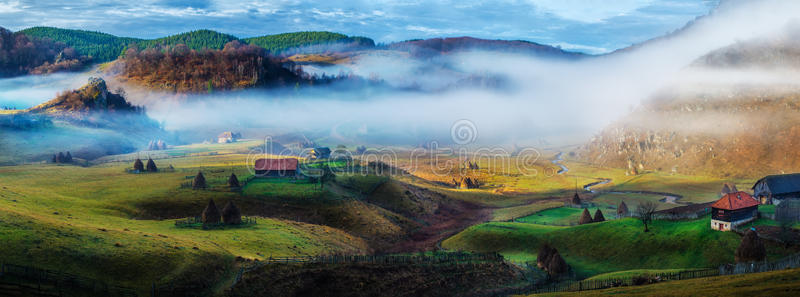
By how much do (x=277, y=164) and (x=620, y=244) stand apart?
76247mm

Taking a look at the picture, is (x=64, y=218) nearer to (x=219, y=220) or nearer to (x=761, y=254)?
(x=219, y=220)

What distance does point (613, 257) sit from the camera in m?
69.1

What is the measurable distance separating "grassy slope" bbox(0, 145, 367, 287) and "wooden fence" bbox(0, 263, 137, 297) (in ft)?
5.73

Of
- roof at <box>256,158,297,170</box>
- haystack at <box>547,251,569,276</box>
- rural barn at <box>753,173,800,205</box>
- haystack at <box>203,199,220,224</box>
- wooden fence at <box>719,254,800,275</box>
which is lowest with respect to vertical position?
haystack at <box>547,251,569,276</box>

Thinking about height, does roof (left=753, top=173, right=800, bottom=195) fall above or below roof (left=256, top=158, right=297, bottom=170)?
above

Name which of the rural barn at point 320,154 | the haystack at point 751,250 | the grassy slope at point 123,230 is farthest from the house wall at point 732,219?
the rural barn at point 320,154

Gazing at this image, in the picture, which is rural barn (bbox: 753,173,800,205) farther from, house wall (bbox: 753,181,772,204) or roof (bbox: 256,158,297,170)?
roof (bbox: 256,158,297,170)

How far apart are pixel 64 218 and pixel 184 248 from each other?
19.8 m

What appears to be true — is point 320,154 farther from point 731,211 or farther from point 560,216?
point 731,211

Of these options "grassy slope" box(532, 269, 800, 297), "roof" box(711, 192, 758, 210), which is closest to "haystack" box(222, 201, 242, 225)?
"grassy slope" box(532, 269, 800, 297)

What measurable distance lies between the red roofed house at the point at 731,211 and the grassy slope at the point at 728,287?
22.3 metres

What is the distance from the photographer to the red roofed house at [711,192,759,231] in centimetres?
6481

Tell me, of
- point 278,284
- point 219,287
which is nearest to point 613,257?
point 278,284

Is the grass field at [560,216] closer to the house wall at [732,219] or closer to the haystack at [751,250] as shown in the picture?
the house wall at [732,219]
